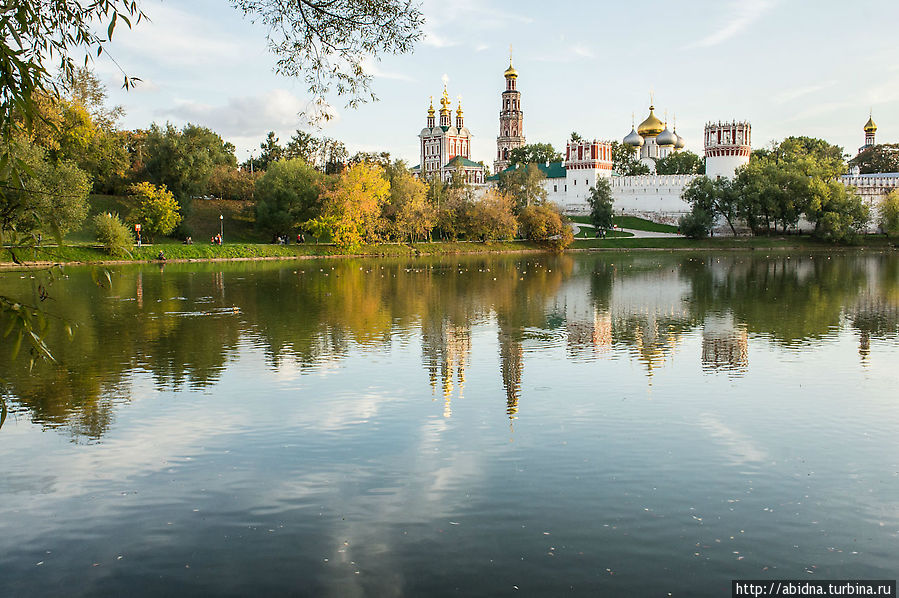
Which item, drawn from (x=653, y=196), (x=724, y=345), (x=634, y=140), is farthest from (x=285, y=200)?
(x=634, y=140)

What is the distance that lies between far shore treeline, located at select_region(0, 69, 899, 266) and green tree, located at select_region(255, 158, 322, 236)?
0.12m

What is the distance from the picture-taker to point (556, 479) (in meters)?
8.61

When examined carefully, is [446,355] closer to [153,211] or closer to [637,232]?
[153,211]

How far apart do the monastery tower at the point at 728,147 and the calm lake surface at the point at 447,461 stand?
96434 mm

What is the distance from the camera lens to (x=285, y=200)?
70250 millimetres

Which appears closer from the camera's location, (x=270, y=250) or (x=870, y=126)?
(x=270, y=250)

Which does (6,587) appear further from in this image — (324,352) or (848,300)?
(848,300)

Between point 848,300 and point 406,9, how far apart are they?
76.2 ft

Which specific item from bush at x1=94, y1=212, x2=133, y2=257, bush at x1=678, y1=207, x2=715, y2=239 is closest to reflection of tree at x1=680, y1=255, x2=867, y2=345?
bush at x1=94, y1=212, x2=133, y2=257

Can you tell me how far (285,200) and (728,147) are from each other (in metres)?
68.7

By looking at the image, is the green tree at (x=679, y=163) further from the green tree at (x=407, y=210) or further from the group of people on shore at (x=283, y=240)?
the group of people on shore at (x=283, y=240)

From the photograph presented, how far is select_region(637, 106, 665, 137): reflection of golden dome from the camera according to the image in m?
140

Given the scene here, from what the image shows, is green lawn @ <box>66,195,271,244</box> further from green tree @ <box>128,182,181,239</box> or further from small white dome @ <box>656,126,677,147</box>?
small white dome @ <box>656,126,677,147</box>

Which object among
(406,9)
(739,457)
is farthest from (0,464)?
(739,457)
